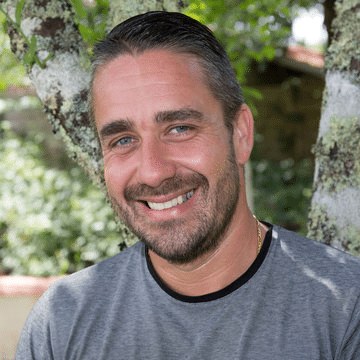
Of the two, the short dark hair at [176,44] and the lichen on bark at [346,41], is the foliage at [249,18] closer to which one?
the lichen on bark at [346,41]

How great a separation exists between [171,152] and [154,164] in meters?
0.09

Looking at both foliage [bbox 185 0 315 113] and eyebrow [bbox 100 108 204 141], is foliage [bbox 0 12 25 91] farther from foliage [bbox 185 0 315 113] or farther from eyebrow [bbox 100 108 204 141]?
eyebrow [bbox 100 108 204 141]

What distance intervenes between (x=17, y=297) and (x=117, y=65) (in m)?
3.31

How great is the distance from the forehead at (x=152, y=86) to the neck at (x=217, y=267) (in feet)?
1.80

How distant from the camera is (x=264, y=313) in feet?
5.31

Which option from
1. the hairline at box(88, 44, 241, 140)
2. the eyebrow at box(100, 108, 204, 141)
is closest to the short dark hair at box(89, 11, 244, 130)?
the hairline at box(88, 44, 241, 140)

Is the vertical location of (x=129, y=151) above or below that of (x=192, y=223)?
above

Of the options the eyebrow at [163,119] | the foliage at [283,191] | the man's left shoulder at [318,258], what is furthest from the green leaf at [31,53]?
the foliage at [283,191]

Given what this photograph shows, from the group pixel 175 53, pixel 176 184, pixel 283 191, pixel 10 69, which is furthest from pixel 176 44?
pixel 283 191

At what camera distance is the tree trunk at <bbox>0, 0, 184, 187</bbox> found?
211cm

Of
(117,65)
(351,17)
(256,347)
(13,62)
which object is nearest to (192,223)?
(256,347)

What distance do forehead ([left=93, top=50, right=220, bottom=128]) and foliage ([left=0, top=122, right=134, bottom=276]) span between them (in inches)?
146

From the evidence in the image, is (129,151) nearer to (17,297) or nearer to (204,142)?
(204,142)

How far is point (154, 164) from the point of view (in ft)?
5.65
